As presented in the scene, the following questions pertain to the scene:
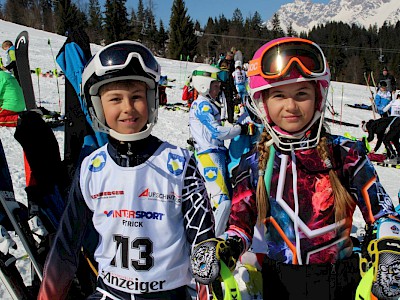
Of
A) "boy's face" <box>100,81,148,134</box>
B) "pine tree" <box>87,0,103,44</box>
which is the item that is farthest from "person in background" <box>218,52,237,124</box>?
"pine tree" <box>87,0,103,44</box>

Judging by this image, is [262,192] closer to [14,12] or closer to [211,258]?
[211,258]

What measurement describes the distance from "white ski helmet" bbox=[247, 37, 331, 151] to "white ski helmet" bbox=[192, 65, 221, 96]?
3.46 meters

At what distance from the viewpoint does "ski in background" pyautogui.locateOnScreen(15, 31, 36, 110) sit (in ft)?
12.4

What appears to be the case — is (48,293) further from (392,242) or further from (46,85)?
(46,85)

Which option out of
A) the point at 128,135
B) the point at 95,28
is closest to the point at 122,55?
the point at 128,135

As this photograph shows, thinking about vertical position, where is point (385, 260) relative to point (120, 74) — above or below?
below

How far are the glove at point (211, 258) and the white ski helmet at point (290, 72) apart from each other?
2.21 ft

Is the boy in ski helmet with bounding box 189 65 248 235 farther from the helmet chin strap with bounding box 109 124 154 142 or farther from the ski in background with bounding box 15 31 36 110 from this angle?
the helmet chin strap with bounding box 109 124 154 142

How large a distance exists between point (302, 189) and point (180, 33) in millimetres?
55743

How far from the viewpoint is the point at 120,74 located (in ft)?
6.75

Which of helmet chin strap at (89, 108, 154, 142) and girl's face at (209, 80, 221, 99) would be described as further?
girl's face at (209, 80, 221, 99)

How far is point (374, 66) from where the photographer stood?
63531 millimetres

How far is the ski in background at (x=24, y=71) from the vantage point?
149 inches

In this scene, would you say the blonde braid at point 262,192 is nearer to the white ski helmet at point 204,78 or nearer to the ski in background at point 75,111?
the ski in background at point 75,111
